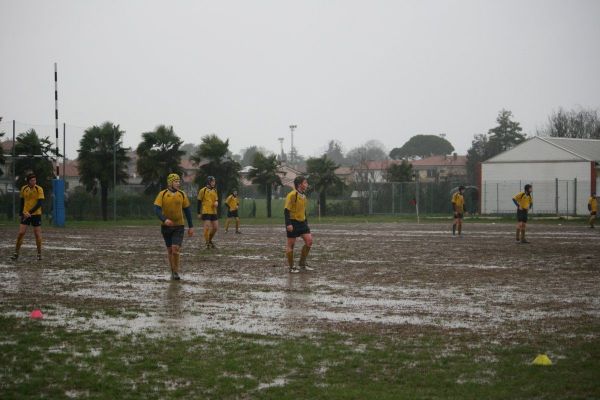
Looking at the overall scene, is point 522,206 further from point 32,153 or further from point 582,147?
point 582,147

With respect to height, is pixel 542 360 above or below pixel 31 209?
below

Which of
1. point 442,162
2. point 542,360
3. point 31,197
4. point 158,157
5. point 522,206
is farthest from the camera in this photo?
point 442,162

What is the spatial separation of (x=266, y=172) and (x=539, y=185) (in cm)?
2036

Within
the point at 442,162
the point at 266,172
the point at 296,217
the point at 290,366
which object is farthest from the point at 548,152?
the point at 442,162

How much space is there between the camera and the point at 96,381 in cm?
767

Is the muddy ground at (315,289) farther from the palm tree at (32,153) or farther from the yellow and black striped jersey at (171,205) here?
the palm tree at (32,153)

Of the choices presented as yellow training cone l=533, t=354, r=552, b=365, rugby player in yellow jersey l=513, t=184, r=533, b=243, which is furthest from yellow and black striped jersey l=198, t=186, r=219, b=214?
yellow training cone l=533, t=354, r=552, b=365

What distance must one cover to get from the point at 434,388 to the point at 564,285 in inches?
335

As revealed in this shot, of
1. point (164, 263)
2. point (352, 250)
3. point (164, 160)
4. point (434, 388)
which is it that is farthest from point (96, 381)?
point (164, 160)

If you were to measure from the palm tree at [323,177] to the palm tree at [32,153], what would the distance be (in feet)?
73.0

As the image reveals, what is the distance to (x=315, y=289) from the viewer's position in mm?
A: 14797

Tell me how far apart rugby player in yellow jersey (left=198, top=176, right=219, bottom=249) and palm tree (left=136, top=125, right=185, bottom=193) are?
30354mm

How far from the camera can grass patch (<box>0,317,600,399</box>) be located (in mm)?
7262

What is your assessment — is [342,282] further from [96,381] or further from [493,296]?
[96,381]
